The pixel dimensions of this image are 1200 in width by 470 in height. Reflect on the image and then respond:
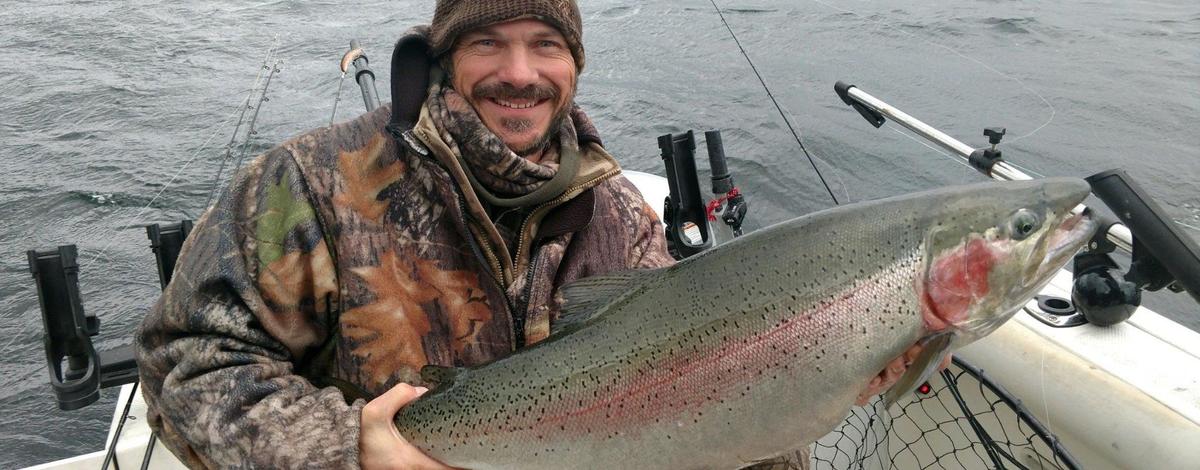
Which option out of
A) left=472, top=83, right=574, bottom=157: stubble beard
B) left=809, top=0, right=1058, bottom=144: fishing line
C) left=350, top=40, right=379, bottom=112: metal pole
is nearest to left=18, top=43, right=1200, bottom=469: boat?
left=472, top=83, right=574, bottom=157: stubble beard

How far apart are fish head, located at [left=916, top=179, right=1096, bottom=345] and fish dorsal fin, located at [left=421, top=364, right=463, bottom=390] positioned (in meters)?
1.25

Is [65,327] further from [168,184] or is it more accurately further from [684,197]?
[168,184]

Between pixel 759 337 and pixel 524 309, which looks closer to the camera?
pixel 759 337

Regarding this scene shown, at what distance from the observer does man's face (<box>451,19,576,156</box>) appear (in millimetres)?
2674

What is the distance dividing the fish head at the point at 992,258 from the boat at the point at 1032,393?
832 millimetres

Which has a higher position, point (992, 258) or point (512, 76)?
point (512, 76)

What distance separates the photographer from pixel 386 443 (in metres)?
2.25

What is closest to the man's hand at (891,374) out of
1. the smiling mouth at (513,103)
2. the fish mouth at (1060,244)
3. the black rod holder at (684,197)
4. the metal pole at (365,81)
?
the fish mouth at (1060,244)

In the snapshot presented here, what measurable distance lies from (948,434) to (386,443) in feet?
8.09

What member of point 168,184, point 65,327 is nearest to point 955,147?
point 65,327

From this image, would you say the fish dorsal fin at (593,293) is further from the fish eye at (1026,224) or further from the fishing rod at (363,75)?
the fishing rod at (363,75)

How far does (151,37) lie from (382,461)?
15.8m

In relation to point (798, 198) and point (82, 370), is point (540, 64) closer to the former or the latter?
point (82, 370)

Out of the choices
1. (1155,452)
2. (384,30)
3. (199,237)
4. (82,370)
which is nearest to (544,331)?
(199,237)
